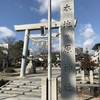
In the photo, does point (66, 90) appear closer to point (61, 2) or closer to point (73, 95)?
point (73, 95)

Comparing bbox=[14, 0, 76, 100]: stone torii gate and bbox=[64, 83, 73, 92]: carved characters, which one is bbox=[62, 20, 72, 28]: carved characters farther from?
bbox=[64, 83, 73, 92]: carved characters

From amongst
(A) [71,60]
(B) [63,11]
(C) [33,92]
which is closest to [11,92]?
(C) [33,92]

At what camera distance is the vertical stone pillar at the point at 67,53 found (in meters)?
4.62

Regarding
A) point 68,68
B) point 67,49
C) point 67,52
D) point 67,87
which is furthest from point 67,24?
point 67,87

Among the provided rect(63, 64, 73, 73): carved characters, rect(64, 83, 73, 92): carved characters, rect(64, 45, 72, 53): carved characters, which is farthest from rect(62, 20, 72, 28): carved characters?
rect(64, 83, 73, 92): carved characters

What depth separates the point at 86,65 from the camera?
14648 millimetres

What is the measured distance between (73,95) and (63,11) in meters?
2.86

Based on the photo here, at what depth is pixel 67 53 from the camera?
479 centimetres

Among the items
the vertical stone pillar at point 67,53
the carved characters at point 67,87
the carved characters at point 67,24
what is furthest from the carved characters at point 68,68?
the carved characters at point 67,24

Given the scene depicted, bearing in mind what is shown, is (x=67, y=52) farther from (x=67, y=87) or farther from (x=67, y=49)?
(x=67, y=87)

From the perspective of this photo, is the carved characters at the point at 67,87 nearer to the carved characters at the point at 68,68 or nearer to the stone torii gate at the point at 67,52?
the stone torii gate at the point at 67,52

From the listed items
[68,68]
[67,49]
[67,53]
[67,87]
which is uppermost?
[67,49]

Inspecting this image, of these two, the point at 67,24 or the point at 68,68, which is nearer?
the point at 68,68

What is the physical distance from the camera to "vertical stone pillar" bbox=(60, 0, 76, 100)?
4.62 metres
